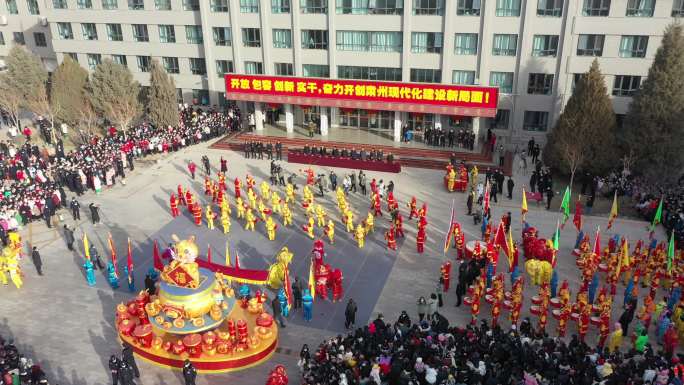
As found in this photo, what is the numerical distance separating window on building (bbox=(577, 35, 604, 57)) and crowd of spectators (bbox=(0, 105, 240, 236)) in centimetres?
2616

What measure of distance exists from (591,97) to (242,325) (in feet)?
80.2

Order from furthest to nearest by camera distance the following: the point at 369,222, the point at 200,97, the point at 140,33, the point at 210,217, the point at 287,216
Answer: the point at 200,97 < the point at 140,33 < the point at 287,216 < the point at 210,217 < the point at 369,222

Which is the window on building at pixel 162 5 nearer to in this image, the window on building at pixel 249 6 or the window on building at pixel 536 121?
the window on building at pixel 249 6

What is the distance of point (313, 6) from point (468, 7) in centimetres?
1143

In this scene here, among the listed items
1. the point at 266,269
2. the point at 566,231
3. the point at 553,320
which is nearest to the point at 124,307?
the point at 266,269

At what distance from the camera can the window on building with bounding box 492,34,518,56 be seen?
39438 mm

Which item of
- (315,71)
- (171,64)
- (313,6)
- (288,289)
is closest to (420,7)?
(313,6)

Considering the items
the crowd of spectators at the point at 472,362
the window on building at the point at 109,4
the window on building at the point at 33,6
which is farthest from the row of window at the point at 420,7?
the crowd of spectators at the point at 472,362

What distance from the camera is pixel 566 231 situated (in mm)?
28312

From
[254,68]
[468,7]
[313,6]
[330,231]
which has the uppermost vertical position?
[313,6]

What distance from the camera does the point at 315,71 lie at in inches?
1747

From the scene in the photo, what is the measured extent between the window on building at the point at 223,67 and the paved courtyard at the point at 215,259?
567 inches

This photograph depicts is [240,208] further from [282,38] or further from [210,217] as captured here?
[282,38]

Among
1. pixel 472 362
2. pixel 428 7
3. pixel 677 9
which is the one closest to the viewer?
pixel 472 362
